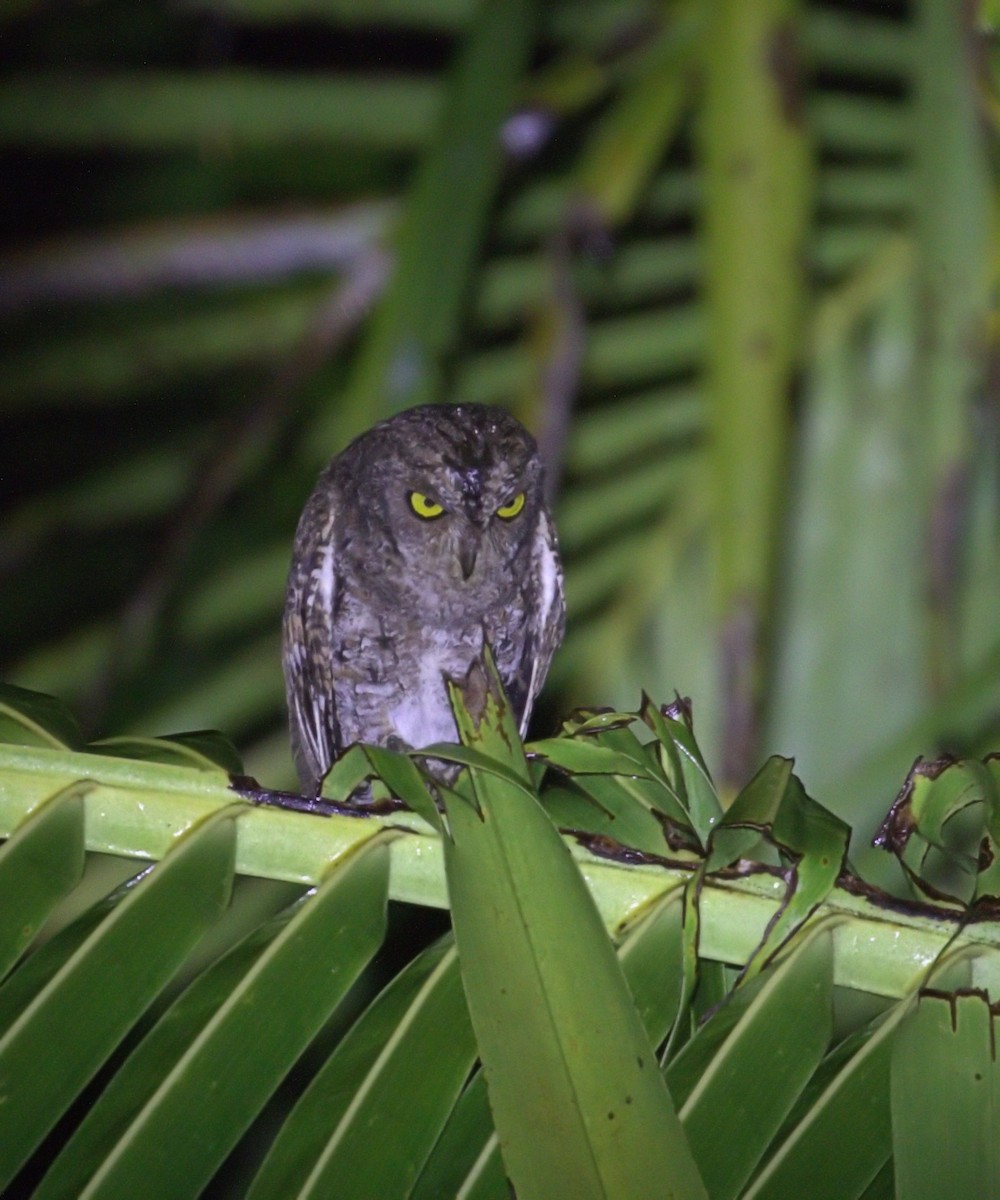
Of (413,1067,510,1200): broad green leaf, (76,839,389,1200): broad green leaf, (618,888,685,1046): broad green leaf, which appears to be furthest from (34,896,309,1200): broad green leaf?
(618,888,685,1046): broad green leaf

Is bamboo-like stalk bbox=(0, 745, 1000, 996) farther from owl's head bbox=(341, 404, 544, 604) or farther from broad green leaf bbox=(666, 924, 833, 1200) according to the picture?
owl's head bbox=(341, 404, 544, 604)

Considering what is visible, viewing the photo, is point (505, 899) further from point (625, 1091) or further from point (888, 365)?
point (888, 365)

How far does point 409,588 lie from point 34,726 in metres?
1.56

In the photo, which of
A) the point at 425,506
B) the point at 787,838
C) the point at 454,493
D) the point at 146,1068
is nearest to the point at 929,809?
the point at 787,838

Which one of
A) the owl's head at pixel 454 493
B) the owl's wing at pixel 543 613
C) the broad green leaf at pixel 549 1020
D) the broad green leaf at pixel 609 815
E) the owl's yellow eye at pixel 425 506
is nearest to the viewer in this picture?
Answer: the broad green leaf at pixel 549 1020

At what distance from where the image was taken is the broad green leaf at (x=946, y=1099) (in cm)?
93

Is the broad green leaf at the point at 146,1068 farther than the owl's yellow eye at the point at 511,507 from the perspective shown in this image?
No

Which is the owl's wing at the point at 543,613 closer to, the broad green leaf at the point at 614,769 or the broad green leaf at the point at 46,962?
the broad green leaf at the point at 614,769

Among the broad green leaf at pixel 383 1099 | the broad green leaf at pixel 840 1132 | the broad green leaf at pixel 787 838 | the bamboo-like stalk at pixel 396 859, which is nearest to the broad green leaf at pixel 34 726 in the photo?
the bamboo-like stalk at pixel 396 859

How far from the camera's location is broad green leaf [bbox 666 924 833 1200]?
994 millimetres

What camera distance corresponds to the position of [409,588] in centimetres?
275

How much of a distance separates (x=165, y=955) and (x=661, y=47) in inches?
79.3

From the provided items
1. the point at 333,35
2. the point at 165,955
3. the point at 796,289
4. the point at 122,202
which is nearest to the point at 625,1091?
the point at 165,955

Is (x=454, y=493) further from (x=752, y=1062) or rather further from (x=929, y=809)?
(x=752, y=1062)
